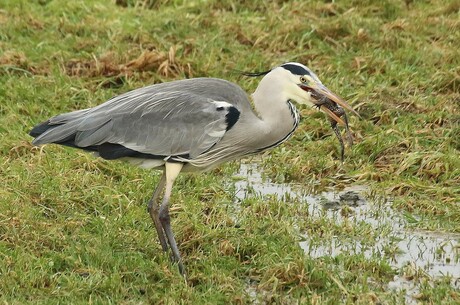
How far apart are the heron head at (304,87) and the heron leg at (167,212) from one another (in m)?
0.83

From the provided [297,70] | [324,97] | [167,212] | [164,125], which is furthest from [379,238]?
[164,125]

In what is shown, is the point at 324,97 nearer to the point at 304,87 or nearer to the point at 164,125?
the point at 304,87

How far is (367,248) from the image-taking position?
6.70m

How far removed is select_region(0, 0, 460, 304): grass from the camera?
6062 millimetres

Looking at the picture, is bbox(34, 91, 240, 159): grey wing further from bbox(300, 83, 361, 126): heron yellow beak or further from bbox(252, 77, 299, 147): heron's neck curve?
bbox(300, 83, 361, 126): heron yellow beak

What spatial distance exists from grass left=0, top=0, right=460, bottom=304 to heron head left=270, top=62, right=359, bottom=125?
0.91 m

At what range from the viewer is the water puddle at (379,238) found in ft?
21.0

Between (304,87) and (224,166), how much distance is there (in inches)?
73.6

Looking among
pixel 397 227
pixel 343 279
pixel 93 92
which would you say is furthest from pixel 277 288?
pixel 93 92

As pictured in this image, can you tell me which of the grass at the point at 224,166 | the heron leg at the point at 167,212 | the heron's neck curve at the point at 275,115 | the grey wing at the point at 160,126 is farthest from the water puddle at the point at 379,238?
Answer: the grey wing at the point at 160,126

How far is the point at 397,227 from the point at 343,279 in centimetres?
113

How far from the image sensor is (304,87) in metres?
6.45

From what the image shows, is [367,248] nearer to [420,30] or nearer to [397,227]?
[397,227]

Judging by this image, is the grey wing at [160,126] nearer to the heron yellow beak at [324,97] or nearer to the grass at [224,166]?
the heron yellow beak at [324,97]
